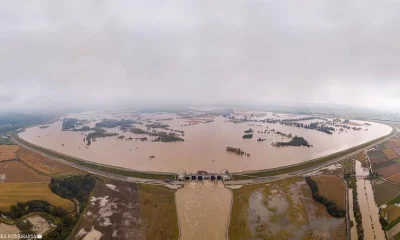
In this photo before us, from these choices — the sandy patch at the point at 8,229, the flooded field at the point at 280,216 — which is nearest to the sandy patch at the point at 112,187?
the sandy patch at the point at 8,229

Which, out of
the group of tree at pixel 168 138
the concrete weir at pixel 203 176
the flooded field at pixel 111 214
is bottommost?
the flooded field at pixel 111 214

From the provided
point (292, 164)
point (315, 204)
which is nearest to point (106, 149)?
point (292, 164)

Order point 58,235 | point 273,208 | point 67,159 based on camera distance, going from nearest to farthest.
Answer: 1. point 58,235
2. point 273,208
3. point 67,159

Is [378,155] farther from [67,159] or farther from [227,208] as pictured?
[67,159]

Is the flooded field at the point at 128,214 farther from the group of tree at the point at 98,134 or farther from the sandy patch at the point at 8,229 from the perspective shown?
the group of tree at the point at 98,134

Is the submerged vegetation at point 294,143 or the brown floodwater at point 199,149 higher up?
the submerged vegetation at point 294,143

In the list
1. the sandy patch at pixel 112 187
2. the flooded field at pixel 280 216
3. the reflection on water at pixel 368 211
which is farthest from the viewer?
the sandy patch at pixel 112 187

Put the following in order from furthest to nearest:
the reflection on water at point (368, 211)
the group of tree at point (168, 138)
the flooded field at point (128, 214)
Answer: the group of tree at point (168, 138) < the reflection on water at point (368, 211) < the flooded field at point (128, 214)

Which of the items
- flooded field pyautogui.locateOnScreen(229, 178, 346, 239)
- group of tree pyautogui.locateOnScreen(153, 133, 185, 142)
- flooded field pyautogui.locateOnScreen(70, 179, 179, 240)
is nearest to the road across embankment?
flooded field pyautogui.locateOnScreen(229, 178, 346, 239)
